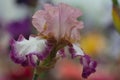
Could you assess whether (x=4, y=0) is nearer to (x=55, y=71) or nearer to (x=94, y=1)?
(x=94, y=1)

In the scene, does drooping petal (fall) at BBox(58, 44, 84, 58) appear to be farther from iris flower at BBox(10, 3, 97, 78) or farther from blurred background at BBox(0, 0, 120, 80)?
blurred background at BBox(0, 0, 120, 80)

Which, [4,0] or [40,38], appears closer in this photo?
[40,38]

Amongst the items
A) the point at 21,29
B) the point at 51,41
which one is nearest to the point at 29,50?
the point at 51,41

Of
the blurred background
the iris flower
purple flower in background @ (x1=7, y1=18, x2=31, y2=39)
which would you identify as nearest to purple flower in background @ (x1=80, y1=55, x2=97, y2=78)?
the iris flower

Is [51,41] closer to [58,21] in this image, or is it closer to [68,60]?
[58,21]

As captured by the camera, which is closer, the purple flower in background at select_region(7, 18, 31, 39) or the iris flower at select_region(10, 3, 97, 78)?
the iris flower at select_region(10, 3, 97, 78)

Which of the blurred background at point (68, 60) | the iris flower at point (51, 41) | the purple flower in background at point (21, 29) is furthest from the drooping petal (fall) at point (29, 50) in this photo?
the purple flower in background at point (21, 29)

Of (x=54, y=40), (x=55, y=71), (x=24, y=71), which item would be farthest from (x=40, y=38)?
(x=55, y=71)
